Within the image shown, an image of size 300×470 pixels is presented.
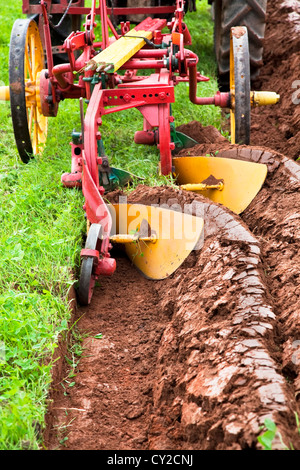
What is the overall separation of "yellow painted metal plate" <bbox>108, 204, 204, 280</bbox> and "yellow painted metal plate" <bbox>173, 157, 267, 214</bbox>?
22.6 inches

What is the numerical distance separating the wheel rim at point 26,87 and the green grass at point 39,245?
14 centimetres

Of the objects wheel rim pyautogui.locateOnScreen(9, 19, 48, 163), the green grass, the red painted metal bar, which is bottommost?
the green grass

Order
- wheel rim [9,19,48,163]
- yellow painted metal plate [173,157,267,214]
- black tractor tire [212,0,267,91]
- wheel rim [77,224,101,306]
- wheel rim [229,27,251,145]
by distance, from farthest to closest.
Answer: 1. black tractor tire [212,0,267,91]
2. wheel rim [9,19,48,163]
3. wheel rim [229,27,251,145]
4. yellow painted metal plate [173,157,267,214]
5. wheel rim [77,224,101,306]

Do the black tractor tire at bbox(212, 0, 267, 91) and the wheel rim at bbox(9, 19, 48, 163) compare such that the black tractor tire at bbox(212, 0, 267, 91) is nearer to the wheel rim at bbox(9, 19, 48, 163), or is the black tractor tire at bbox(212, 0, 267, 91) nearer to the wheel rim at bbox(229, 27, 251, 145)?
the wheel rim at bbox(229, 27, 251, 145)

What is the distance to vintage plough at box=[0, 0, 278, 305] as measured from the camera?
130 inches

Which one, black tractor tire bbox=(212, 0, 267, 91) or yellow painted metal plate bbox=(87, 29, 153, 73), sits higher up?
yellow painted metal plate bbox=(87, 29, 153, 73)

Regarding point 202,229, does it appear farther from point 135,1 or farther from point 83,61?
point 135,1

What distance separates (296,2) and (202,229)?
16.3 feet

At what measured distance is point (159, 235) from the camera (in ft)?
11.3

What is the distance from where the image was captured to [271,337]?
2428 millimetres

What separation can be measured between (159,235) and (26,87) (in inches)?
75.3

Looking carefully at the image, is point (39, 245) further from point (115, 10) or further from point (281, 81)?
point (281, 81)

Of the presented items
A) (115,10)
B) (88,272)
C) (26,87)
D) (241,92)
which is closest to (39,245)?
(88,272)

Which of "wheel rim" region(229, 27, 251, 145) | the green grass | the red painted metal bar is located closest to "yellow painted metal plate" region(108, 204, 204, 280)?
the green grass
